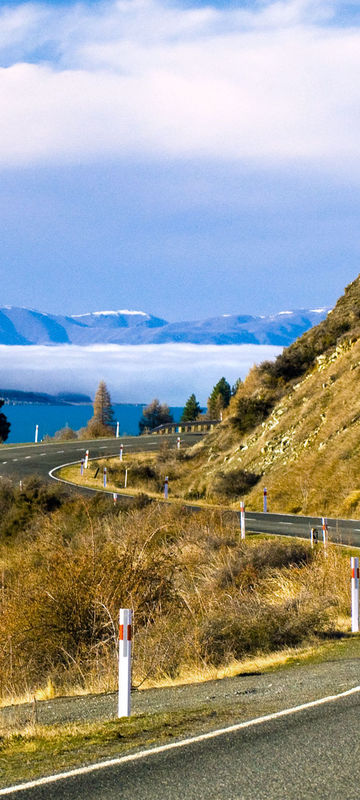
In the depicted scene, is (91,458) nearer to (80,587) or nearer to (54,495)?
(54,495)

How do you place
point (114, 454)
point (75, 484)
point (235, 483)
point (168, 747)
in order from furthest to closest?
1. point (114, 454)
2. point (75, 484)
3. point (235, 483)
4. point (168, 747)

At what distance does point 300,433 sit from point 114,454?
59.2ft

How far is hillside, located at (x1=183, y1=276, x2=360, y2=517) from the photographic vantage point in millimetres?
27109

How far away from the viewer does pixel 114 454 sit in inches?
1854

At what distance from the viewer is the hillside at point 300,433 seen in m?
27.1

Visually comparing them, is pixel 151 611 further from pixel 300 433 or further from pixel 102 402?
pixel 102 402

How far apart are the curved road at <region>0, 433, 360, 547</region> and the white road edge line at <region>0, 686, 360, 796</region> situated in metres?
11.5

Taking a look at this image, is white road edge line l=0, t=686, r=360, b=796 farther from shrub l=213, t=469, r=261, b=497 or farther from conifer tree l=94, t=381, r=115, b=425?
conifer tree l=94, t=381, r=115, b=425

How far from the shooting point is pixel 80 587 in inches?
475

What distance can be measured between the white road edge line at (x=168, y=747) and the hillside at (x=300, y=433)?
18.1m

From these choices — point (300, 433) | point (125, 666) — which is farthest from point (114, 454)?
point (125, 666)

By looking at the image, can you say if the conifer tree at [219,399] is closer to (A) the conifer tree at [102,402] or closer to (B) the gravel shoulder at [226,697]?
(A) the conifer tree at [102,402]

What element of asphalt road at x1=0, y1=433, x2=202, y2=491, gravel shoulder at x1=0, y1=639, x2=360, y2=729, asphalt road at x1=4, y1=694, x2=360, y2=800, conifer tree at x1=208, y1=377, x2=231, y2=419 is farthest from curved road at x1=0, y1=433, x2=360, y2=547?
conifer tree at x1=208, y1=377, x2=231, y2=419

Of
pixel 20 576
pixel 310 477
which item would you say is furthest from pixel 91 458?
pixel 20 576
